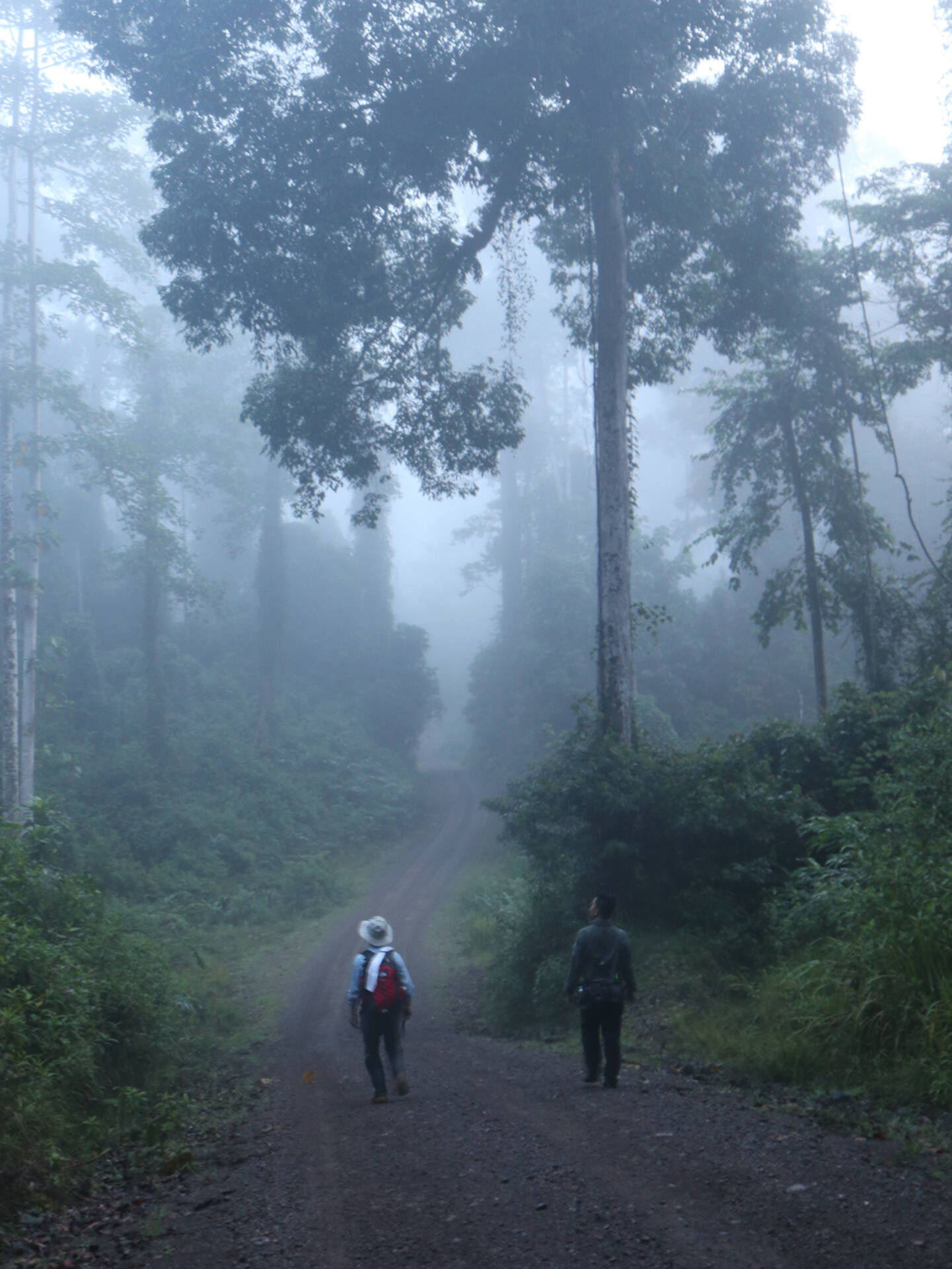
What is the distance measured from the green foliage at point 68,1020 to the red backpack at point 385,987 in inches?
76.1

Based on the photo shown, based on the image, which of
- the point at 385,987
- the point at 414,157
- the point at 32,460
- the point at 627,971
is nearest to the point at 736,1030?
the point at 627,971

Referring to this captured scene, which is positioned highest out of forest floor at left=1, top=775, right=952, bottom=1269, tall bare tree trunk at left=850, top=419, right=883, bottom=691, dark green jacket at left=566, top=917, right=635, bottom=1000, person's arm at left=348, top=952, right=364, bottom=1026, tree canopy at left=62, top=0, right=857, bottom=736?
tree canopy at left=62, top=0, right=857, bottom=736

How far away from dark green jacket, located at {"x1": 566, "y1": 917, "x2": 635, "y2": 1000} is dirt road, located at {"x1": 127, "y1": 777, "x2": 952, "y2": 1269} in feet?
2.76

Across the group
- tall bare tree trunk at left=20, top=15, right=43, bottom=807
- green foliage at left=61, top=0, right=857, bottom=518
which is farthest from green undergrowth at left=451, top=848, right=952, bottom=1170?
tall bare tree trunk at left=20, top=15, right=43, bottom=807

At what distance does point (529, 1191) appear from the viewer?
5348mm

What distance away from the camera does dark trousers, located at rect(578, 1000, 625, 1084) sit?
7715 mm

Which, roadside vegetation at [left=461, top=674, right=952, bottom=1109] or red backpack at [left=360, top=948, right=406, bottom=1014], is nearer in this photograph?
roadside vegetation at [left=461, top=674, right=952, bottom=1109]

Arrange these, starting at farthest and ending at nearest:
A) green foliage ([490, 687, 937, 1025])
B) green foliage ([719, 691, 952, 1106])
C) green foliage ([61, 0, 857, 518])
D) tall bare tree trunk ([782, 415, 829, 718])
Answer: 1. tall bare tree trunk ([782, 415, 829, 718])
2. green foliage ([61, 0, 857, 518])
3. green foliage ([490, 687, 937, 1025])
4. green foliage ([719, 691, 952, 1106])

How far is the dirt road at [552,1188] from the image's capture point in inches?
177

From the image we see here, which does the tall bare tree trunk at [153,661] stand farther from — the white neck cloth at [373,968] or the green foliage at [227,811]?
the white neck cloth at [373,968]

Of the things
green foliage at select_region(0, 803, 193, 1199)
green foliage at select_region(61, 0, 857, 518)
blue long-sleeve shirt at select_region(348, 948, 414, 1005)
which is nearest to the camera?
green foliage at select_region(0, 803, 193, 1199)

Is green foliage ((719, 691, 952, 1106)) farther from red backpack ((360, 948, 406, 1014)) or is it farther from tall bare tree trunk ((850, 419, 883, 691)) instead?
tall bare tree trunk ((850, 419, 883, 691))

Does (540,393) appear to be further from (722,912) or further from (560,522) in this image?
(722,912)

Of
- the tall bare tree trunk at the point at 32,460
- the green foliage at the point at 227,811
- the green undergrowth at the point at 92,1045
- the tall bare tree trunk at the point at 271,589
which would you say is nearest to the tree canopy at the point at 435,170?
the green undergrowth at the point at 92,1045
